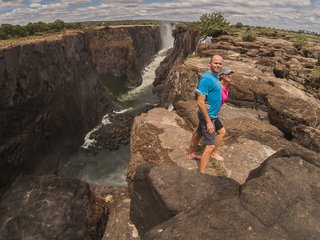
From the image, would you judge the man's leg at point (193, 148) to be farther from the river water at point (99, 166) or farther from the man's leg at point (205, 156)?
the river water at point (99, 166)

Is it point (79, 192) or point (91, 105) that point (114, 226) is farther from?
point (91, 105)

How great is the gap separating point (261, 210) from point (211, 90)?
3.96 m

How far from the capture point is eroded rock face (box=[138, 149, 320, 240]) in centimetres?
534

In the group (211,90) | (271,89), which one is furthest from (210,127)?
(271,89)

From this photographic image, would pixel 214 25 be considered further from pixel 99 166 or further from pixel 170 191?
pixel 170 191

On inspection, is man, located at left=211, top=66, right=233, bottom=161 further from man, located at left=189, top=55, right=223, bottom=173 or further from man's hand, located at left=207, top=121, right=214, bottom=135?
man's hand, located at left=207, top=121, right=214, bottom=135

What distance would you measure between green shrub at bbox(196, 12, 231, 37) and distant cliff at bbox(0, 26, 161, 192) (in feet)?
71.9

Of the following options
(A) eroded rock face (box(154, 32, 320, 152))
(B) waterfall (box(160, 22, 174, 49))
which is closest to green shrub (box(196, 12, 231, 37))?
(A) eroded rock face (box(154, 32, 320, 152))

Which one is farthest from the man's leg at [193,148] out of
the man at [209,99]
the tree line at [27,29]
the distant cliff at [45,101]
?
the tree line at [27,29]

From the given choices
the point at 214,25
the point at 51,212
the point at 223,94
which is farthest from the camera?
the point at 214,25

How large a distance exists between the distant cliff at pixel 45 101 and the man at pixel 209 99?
28526mm

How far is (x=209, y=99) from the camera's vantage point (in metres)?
8.82

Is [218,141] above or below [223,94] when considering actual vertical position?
below

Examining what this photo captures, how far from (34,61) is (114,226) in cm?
3417
